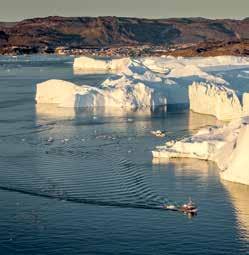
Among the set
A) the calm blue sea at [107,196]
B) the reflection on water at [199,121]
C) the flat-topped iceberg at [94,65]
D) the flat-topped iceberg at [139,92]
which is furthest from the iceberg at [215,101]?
the flat-topped iceberg at [94,65]

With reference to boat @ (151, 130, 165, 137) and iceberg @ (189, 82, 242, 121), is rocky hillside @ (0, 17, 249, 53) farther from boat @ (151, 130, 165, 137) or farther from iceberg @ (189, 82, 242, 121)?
boat @ (151, 130, 165, 137)

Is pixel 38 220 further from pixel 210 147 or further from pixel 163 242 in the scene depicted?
pixel 210 147

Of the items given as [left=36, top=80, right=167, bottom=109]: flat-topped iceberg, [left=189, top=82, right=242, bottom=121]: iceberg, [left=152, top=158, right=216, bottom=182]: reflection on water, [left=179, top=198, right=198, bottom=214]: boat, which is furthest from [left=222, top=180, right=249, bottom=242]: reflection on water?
[left=36, top=80, right=167, bottom=109]: flat-topped iceberg

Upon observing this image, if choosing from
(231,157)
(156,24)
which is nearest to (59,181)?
(231,157)

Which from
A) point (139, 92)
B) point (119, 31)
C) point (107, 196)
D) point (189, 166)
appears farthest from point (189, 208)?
point (119, 31)

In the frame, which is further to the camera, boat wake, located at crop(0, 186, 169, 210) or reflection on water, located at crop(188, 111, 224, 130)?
reflection on water, located at crop(188, 111, 224, 130)

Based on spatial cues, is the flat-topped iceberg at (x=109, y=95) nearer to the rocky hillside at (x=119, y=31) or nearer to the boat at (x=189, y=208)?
the boat at (x=189, y=208)
